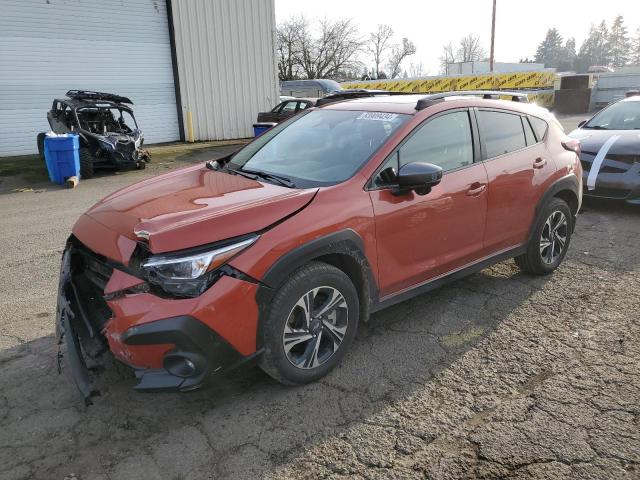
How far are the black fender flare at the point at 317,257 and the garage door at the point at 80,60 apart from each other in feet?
48.6

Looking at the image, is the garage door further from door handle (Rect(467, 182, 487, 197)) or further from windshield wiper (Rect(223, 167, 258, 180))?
door handle (Rect(467, 182, 487, 197))

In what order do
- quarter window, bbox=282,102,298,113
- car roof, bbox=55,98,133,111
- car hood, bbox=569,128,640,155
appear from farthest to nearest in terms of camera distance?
quarter window, bbox=282,102,298,113, car roof, bbox=55,98,133,111, car hood, bbox=569,128,640,155

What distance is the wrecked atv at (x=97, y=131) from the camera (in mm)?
11398

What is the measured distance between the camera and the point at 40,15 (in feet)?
48.1

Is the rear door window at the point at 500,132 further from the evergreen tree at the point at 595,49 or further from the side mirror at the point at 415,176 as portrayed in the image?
the evergreen tree at the point at 595,49

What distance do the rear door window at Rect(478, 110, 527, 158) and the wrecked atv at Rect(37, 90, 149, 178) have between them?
9.37 m

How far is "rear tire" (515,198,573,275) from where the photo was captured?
4.58 meters

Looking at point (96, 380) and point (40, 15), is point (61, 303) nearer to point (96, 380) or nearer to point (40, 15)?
point (96, 380)

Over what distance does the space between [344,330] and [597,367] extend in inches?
64.9

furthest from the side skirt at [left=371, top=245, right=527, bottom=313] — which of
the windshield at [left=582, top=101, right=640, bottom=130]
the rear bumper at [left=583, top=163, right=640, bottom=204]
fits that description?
the windshield at [left=582, top=101, right=640, bottom=130]

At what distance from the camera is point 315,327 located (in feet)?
10.0

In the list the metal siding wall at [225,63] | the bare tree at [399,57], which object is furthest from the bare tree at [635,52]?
the metal siding wall at [225,63]

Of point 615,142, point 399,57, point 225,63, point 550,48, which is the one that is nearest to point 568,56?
point 550,48

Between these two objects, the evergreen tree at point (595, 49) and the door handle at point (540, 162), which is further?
the evergreen tree at point (595, 49)
